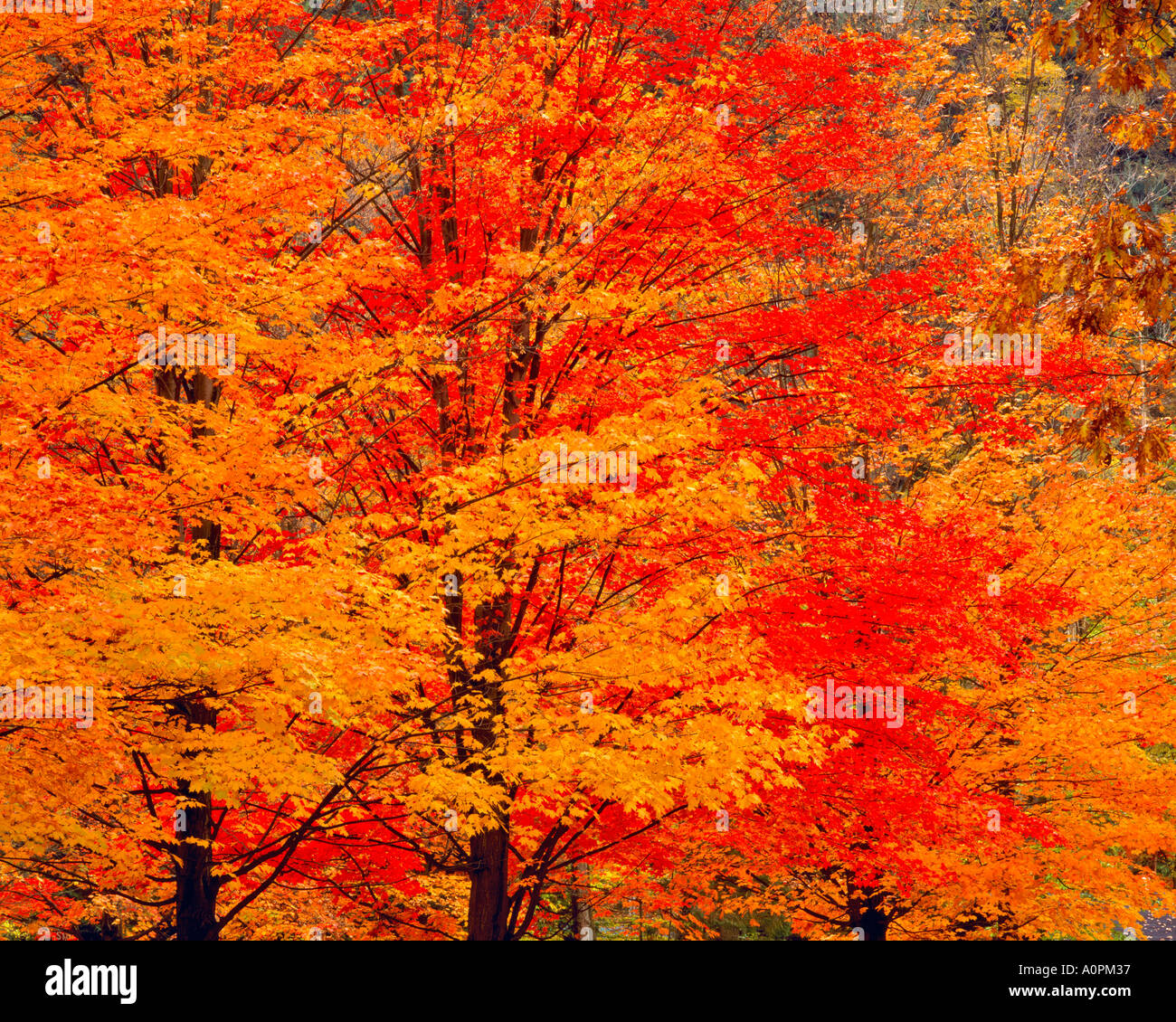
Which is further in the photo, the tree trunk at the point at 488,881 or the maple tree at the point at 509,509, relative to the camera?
the tree trunk at the point at 488,881

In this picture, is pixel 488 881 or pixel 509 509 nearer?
pixel 509 509

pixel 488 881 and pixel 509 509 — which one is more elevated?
pixel 509 509

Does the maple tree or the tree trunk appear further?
the tree trunk

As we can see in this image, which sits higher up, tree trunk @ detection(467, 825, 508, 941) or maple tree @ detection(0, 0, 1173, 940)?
maple tree @ detection(0, 0, 1173, 940)

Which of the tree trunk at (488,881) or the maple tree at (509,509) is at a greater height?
the maple tree at (509,509)

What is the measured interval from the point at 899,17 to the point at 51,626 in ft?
73.7
